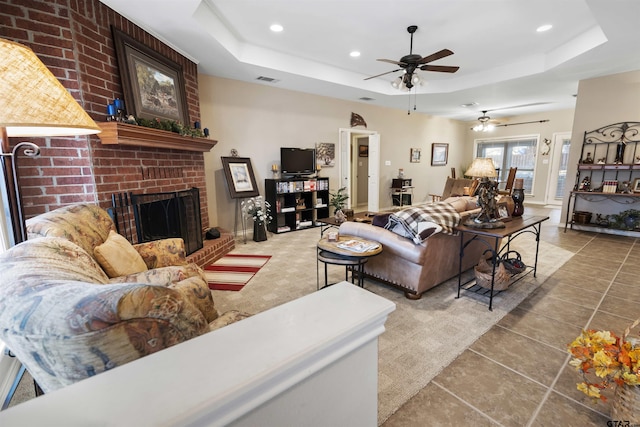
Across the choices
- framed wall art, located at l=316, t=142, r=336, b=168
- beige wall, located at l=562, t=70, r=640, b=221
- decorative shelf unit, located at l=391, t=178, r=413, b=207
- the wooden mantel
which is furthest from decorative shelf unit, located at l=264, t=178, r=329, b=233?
beige wall, located at l=562, t=70, r=640, b=221

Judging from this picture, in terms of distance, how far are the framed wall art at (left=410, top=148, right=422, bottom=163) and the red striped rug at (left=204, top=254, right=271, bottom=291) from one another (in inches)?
210

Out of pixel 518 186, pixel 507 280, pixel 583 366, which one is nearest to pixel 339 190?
pixel 518 186

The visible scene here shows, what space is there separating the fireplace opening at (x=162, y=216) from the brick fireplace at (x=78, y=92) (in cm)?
12

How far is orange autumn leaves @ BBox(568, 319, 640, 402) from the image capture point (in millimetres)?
1165

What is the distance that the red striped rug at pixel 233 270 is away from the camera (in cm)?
292

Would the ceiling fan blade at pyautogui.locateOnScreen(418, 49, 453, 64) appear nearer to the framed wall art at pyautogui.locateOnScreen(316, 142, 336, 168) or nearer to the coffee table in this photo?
the coffee table

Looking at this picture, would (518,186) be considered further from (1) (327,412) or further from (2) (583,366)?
(1) (327,412)

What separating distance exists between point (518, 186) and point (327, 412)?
3208 mm

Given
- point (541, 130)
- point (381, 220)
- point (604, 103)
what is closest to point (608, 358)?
point (381, 220)

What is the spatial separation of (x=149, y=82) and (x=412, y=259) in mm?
3112

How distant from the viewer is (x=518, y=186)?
2975 mm

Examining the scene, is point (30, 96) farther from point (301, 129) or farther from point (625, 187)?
point (625, 187)

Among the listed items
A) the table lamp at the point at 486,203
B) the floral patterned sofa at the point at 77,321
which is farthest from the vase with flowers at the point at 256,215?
the floral patterned sofa at the point at 77,321

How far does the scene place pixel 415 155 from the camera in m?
7.61
